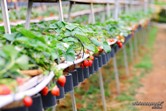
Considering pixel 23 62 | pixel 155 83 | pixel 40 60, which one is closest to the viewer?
pixel 23 62

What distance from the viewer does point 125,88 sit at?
271 inches

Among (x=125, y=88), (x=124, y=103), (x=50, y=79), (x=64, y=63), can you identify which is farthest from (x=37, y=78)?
(x=125, y=88)

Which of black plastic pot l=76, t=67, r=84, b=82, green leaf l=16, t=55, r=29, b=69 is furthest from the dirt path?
green leaf l=16, t=55, r=29, b=69

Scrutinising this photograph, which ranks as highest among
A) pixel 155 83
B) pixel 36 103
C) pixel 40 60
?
pixel 40 60

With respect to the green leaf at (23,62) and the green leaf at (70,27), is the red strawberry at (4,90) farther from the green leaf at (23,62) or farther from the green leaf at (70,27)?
the green leaf at (70,27)

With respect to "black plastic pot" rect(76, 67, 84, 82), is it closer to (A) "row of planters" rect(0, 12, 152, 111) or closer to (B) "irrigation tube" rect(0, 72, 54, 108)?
(A) "row of planters" rect(0, 12, 152, 111)

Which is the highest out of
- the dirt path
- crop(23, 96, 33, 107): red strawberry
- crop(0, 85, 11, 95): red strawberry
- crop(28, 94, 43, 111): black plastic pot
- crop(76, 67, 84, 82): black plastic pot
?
crop(0, 85, 11, 95): red strawberry

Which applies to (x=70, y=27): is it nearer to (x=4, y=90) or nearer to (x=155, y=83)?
(x=4, y=90)

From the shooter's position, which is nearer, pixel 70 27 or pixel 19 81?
pixel 19 81

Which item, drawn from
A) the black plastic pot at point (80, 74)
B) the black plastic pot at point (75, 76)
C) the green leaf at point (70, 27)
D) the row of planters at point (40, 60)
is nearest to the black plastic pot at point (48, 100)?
the row of planters at point (40, 60)

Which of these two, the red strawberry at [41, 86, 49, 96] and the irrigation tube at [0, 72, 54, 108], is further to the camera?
the red strawberry at [41, 86, 49, 96]

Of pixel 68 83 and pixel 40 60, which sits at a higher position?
pixel 40 60

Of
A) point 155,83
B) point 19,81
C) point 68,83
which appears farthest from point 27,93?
point 155,83

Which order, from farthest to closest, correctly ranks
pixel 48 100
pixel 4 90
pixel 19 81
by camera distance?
1. pixel 48 100
2. pixel 19 81
3. pixel 4 90
